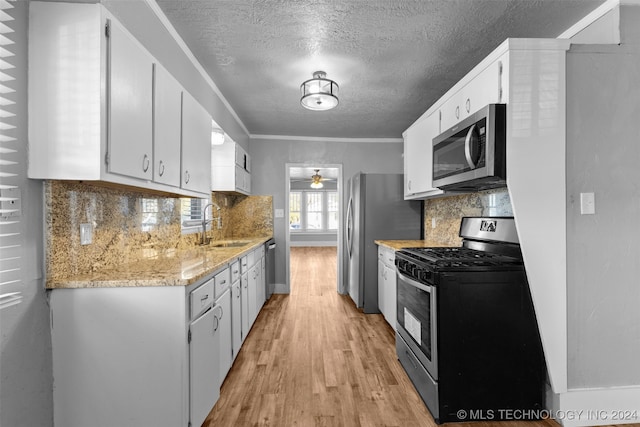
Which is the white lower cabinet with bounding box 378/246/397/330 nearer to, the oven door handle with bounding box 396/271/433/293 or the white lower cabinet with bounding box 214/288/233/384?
the oven door handle with bounding box 396/271/433/293

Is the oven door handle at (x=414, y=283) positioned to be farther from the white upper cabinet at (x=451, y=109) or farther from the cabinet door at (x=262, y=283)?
the cabinet door at (x=262, y=283)

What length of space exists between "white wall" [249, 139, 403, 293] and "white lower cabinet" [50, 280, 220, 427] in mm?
3428

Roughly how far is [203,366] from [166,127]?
133 cm

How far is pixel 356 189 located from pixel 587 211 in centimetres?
247

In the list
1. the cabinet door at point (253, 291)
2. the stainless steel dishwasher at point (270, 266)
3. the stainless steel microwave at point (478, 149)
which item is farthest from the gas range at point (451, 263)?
the stainless steel dishwasher at point (270, 266)

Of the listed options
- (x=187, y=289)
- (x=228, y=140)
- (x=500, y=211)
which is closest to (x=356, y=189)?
(x=228, y=140)

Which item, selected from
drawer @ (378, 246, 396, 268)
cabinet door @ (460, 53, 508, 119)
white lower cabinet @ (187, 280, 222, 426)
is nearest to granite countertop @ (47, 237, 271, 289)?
white lower cabinet @ (187, 280, 222, 426)

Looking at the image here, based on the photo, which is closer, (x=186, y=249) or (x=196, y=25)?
(x=196, y=25)

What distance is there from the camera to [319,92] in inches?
111

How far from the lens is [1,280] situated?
3.94 feet

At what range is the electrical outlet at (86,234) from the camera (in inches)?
62.2

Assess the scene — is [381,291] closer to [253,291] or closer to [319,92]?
[253,291]

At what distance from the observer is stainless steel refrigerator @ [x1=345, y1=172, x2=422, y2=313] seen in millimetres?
3842

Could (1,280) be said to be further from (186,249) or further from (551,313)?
(551,313)
